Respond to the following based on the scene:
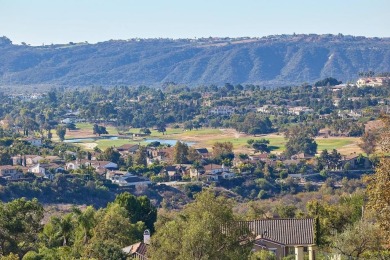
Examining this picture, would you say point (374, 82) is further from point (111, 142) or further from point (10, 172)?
point (10, 172)

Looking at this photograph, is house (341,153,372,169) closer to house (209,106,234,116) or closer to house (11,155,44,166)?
house (11,155,44,166)

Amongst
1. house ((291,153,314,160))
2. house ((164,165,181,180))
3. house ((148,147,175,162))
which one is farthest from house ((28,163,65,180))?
house ((291,153,314,160))

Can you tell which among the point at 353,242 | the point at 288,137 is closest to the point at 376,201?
the point at 353,242

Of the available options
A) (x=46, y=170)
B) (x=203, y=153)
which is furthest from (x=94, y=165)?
(x=203, y=153)

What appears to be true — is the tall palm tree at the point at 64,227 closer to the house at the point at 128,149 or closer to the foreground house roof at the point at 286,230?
the foreground house roof at the point at 286,230

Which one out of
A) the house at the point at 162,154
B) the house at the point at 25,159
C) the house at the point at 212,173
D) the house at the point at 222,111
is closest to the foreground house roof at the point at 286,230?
the house at the point at 212,173

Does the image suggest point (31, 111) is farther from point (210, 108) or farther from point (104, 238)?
point (104, 238)

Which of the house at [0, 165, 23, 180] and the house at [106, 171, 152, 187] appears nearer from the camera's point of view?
the house at [0, 165, 23, 180]
